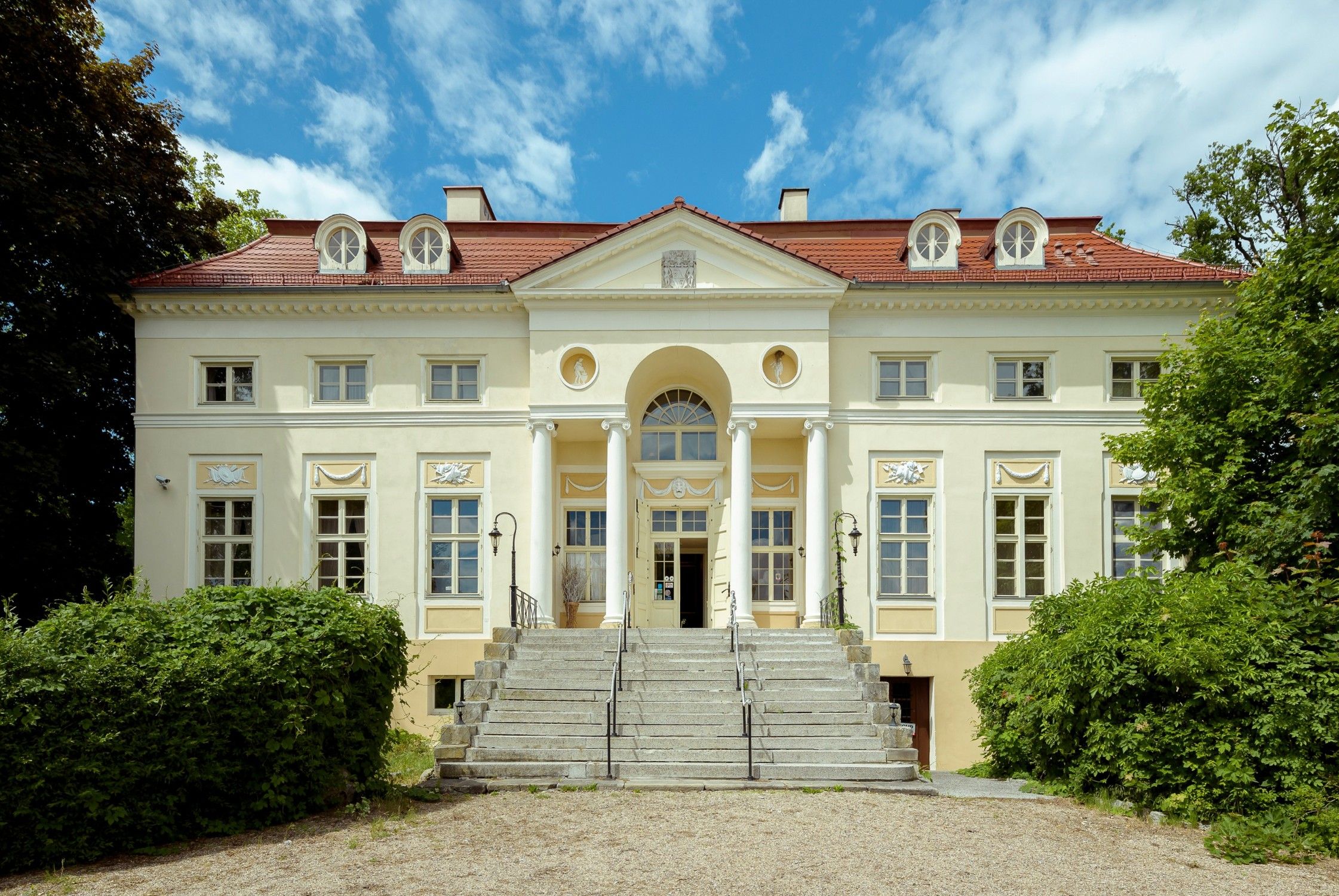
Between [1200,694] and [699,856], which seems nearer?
[699,856]

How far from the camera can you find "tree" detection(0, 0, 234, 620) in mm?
17047

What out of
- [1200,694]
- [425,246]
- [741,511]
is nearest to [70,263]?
[425,246]

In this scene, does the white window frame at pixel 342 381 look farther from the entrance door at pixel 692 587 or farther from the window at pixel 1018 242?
the window at pixel 1018 242

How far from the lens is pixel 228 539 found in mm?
18812

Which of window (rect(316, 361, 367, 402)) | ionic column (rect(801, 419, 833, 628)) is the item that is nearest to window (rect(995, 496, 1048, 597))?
ionic column (rect(801, 419, 833, 628))

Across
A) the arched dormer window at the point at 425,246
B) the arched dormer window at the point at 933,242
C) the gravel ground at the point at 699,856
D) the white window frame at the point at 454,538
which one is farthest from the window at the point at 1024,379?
the arched dormer window at the point at 425,246

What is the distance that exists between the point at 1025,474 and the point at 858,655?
6.74m

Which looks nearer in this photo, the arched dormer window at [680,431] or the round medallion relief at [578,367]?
the round medallion relief at [578,367]

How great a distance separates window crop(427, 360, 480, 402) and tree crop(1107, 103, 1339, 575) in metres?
12.3

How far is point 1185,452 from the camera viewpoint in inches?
528

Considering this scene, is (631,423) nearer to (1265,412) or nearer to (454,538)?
(454,538)

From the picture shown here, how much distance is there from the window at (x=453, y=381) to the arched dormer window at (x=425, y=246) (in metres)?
2.19

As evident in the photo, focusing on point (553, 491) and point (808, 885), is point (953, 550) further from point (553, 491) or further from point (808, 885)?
point (808, 885)

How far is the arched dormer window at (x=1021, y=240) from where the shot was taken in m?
19.5
